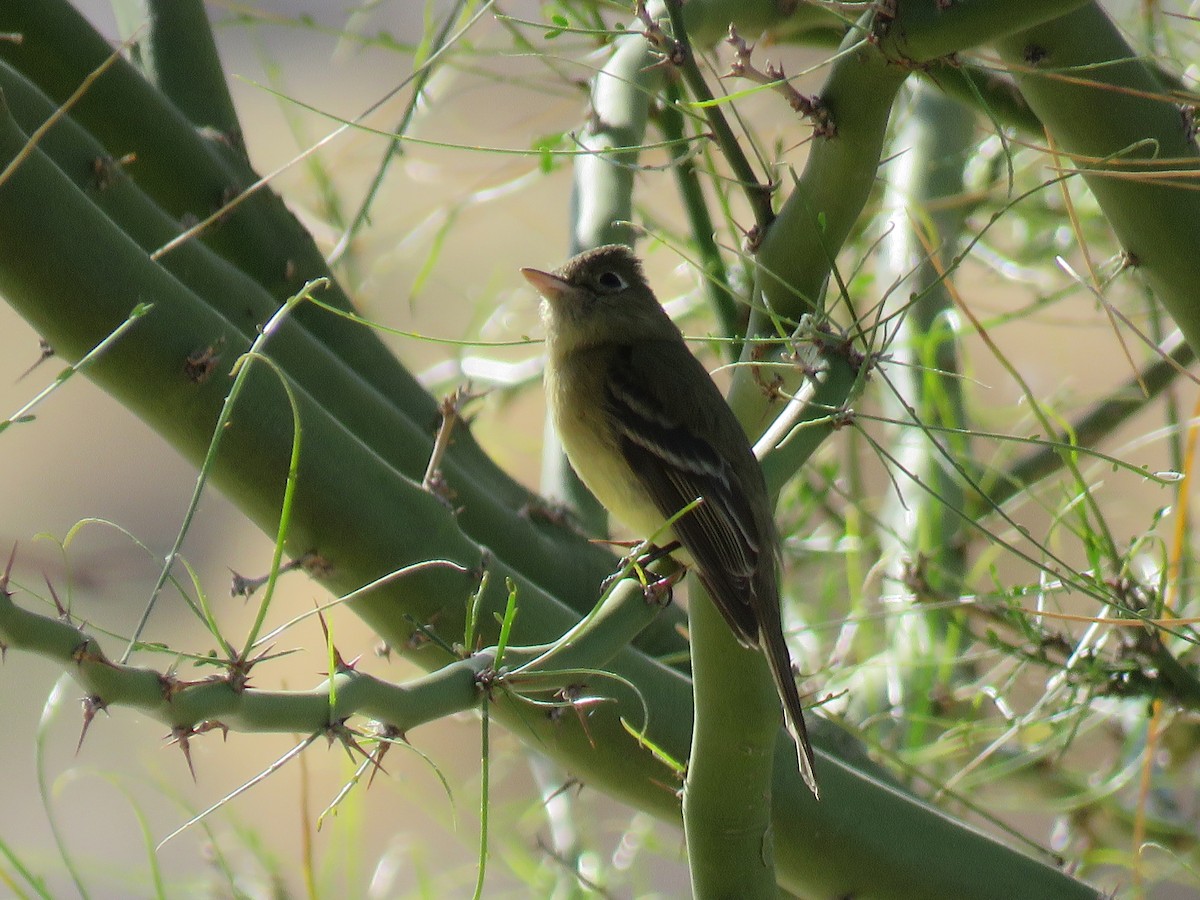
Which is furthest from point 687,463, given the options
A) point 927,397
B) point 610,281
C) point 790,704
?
point 790,704

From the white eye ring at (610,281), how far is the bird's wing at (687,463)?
0.18 metres

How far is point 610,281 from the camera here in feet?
11.3

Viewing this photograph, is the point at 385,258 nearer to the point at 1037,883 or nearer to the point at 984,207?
the point at 984,207

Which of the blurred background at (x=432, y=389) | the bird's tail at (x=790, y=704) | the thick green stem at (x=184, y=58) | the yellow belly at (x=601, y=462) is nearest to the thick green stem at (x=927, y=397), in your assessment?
the blurred background at (x=432, y=389)

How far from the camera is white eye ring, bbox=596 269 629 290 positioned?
3367 mm

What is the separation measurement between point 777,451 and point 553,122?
278cm

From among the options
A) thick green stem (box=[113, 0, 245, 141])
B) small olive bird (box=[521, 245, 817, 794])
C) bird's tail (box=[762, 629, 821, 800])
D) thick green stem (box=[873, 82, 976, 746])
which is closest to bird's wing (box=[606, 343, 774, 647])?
small olive bird (box=[521, 245, 817, 794])

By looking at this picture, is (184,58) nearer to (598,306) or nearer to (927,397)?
(598,306)

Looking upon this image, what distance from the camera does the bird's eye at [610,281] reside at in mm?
3375

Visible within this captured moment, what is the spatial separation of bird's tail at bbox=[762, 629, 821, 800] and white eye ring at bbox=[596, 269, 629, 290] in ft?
3.92

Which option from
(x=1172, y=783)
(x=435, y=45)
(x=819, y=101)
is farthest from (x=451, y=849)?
(x=819, y=101)

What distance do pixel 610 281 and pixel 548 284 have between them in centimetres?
17

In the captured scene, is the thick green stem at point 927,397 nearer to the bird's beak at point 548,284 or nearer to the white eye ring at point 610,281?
the white eye ring at point 610,281

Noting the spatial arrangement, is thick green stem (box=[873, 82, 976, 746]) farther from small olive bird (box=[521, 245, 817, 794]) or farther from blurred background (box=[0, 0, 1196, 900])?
small olive bird (box=[521, 245, 817, 794])
